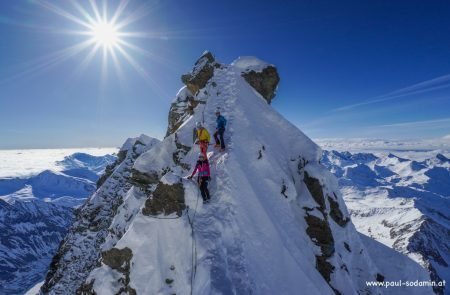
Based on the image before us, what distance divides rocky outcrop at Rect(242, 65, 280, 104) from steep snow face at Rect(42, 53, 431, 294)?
1.87 m

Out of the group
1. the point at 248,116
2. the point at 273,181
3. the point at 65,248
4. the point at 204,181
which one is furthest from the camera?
the point at 65,248

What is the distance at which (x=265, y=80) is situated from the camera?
39.8m

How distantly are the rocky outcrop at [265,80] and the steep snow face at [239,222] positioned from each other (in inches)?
73.5

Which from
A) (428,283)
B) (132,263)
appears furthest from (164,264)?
(428,283)

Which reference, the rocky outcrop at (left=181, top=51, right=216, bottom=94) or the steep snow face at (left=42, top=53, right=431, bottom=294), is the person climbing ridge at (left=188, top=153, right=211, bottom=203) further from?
the rocky outcrop at (left=181, top=51, right=216, bottom=94)

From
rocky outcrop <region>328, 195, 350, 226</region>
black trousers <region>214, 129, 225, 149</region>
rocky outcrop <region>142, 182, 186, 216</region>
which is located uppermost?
Result: black trousers <region>214, 129, 225, 149</region>

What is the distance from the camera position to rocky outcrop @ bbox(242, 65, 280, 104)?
3828 cm

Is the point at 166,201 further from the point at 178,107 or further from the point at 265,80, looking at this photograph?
the point at 178,107

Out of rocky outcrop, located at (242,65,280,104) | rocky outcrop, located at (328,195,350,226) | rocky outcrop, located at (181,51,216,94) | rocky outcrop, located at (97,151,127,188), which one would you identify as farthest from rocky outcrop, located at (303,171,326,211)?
rocky outcrop, located at (97,151,127,188)

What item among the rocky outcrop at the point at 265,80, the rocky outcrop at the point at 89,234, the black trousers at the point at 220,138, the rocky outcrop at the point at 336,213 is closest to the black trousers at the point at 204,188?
the black trousers at the point at 220,138

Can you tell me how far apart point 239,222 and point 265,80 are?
27.7 metres

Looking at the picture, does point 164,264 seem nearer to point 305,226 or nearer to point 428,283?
point 305,226

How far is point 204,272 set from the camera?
14.0 meters

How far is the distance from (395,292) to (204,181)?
27324 millimetres
